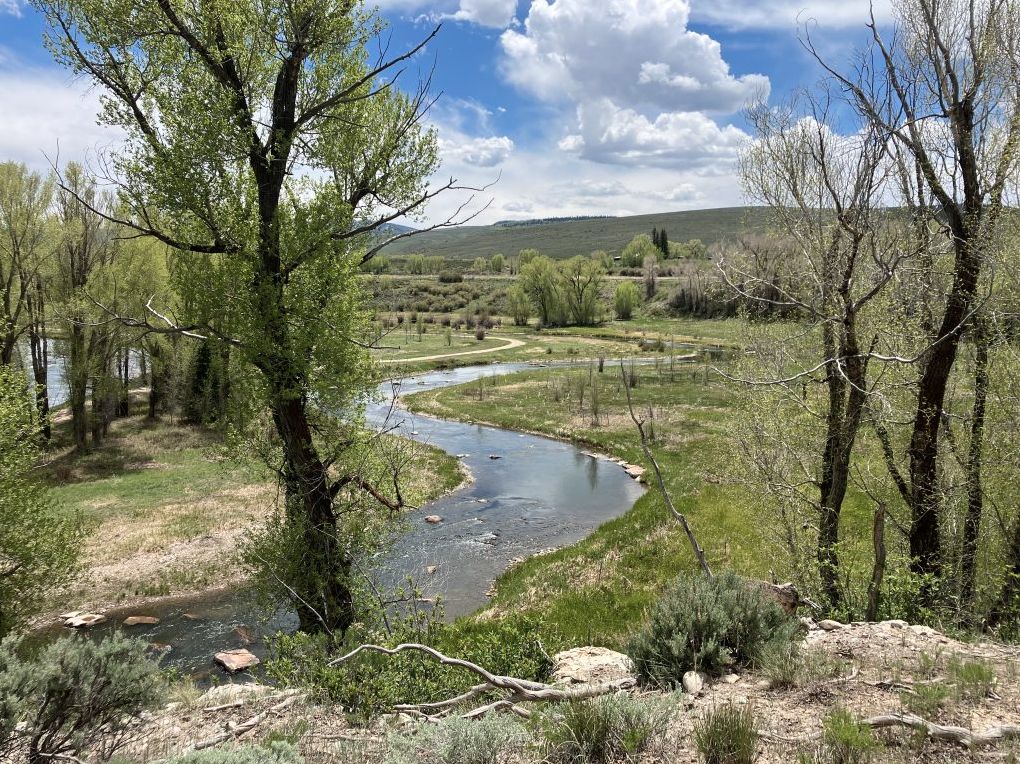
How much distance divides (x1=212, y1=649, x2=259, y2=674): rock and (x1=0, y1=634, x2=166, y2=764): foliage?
25.7 feet

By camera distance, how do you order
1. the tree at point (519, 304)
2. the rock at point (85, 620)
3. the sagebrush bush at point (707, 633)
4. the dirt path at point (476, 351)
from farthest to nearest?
the tree at point (519, 304), the dirt path at point (476, 351), the rock at point (85, 620), the sagebrush bush at point (707, 633)

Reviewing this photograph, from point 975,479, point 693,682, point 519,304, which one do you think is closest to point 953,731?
point 693,682

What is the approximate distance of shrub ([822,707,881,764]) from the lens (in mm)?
3848

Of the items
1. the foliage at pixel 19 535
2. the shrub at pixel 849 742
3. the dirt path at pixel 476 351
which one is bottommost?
the foliage at pixel 19 535

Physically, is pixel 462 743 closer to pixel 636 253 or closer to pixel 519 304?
pixel 519 304

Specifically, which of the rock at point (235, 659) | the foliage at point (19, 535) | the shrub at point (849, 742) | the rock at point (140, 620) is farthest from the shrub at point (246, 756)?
the rock at point (140, 620)

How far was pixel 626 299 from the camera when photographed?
99938mm

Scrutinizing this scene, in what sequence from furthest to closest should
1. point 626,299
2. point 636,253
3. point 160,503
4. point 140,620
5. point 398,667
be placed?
1. point 636,253
2. point 626,299
3. point 160,503
4. point 140,620
5. point 398,667

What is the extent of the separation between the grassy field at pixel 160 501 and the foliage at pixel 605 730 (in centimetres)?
798

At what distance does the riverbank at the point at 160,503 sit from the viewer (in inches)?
681

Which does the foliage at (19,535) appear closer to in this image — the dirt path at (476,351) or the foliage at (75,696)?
the foliage at (75,696)

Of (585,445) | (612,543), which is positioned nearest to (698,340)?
(585,445)

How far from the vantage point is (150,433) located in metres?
34.4

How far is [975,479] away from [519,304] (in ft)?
299
